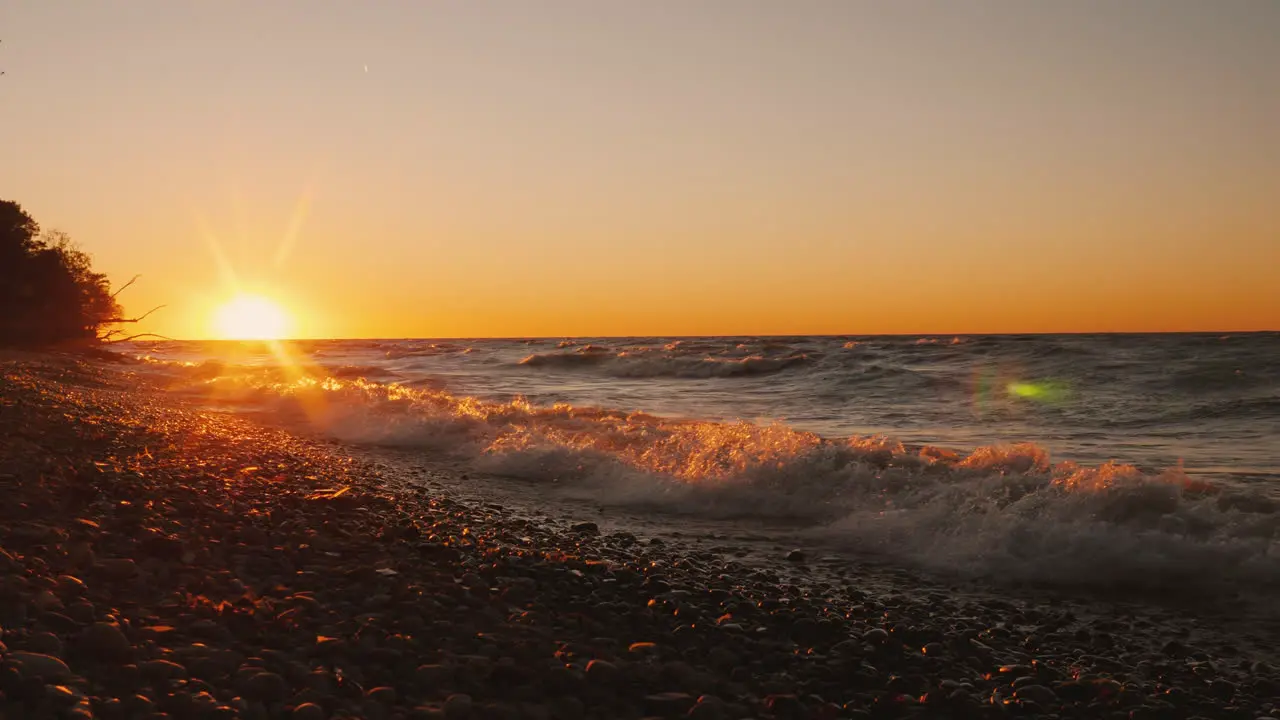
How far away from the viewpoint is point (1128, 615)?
6.56 meters

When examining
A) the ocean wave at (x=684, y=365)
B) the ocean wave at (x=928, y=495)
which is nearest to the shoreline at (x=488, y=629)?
the ocean wave at (x=928, y=495)

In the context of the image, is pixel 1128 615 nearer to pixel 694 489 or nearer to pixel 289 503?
pixel 694 489

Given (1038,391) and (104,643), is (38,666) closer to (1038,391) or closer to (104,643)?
(104,643)

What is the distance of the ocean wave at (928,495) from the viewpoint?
776 centimetres

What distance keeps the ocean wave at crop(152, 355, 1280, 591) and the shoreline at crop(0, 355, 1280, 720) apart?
1.16 metres

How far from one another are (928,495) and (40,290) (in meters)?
44.5

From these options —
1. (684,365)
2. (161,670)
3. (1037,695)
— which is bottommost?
(1037,695)

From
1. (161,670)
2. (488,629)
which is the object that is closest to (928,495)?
(488,629)

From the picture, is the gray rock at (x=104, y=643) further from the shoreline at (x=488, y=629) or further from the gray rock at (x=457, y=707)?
the gray rock at (x=457, y=707)

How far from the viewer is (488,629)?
17.2ft

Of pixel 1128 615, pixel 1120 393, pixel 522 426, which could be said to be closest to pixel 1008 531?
pixel 1128 615

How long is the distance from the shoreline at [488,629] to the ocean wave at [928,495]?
3.82 feet

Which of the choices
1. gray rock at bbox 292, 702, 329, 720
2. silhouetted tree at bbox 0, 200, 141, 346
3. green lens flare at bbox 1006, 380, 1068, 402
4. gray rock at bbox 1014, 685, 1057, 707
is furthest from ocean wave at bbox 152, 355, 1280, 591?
silhouetted tree at bbox 0, 200, 141, 346

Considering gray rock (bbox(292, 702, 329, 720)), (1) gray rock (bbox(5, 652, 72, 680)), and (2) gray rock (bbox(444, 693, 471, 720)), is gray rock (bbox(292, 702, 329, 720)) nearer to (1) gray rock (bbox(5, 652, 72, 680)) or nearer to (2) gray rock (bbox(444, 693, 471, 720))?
(2) gray rock (bbox(444, 693, 471, 720))
